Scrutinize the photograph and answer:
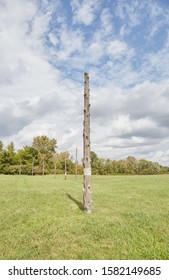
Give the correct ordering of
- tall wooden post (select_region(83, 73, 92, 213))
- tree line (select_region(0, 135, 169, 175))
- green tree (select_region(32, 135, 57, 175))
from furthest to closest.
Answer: green tree (select_region(32, 135, 57, 175))
tree line (select_region(0, 135, 169, 175))
tall wooden post (select_region(83, 73, 92, 213))

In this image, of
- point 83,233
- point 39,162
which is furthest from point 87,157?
point 39,162

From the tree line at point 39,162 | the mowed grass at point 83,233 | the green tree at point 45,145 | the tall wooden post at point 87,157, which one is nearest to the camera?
the mowed grass at point 83,233

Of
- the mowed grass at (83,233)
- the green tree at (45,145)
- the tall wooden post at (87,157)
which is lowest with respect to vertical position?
the mowed grass at (83,233)

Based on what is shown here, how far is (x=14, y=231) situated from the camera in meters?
7.75

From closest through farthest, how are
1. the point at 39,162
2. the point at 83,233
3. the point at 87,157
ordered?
1. the point at 83,233
2. the point at 87,157
3. the point at 39,162

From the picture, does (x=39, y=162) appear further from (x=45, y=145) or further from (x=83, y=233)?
(x=83, y=233)

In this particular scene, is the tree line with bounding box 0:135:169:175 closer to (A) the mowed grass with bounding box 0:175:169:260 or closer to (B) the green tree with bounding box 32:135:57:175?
(B) the green tree with bounding box 32:135:57:175

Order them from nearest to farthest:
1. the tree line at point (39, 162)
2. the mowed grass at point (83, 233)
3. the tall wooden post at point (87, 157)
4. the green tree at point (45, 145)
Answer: the mowed grass at point (83, 233) → the tall wooden post at point (87, 157) → the tree line at point (39, 162) → the green tree at point (45, 145)

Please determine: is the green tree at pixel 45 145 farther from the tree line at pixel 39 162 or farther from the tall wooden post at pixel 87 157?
the tall wooden post at pixel 87 157

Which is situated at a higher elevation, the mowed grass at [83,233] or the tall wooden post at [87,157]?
the tall wooden post at [87,157]

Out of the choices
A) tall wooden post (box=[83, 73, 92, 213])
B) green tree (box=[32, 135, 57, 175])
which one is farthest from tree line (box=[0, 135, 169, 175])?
tall wooden post (box=[83, 73, 92, 213])

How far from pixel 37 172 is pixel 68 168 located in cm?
1766

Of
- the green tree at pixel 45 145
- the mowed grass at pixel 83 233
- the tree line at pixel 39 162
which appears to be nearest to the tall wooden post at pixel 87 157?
the mowed grass at pixel 83 233
